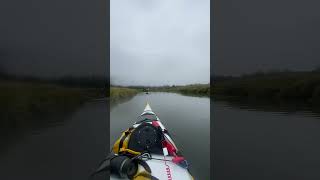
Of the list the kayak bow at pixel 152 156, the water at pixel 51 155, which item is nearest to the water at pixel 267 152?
the kayak bow at pixel 152 156

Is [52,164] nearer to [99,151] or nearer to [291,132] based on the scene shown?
[99,151]

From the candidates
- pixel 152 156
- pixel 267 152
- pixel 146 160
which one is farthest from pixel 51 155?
pixel 267 152

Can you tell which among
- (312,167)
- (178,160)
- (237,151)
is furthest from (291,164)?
(178,160)

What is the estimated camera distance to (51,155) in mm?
11070

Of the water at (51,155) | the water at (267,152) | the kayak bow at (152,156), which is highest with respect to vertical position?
the kayak bow at (152,156)

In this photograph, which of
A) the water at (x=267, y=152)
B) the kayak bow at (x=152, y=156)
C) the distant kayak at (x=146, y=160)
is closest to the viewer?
the distant kayak at (x=146, y=160)

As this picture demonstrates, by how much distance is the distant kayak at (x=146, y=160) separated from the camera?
5387 mm

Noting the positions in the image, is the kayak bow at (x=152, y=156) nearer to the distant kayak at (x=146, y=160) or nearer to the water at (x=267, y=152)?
the distant kayak at (x=146, y=160)

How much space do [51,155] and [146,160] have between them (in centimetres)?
660

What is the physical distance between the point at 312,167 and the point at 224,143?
4.22 meters

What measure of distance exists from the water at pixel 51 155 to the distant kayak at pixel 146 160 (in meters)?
2.31

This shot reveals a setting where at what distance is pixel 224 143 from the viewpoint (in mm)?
12250

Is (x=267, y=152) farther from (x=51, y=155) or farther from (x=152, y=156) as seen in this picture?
(x=51, y=155)

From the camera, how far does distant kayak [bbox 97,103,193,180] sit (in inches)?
212
